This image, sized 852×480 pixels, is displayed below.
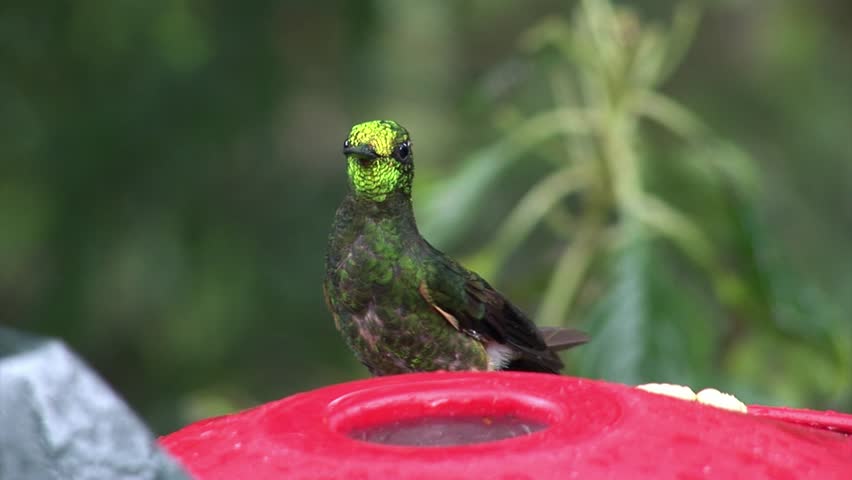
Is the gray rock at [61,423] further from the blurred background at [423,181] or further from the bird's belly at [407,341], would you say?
the blurred background at [423,181]

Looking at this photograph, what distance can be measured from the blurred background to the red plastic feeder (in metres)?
1.70

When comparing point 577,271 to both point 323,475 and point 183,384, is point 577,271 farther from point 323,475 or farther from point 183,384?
point 183,384

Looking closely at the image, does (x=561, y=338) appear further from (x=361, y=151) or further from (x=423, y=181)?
(x=423, y=181)

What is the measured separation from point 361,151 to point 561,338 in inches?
23.4

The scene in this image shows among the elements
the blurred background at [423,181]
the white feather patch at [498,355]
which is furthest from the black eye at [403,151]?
the blurred background at [423,181]

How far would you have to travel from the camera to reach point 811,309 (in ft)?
10.8

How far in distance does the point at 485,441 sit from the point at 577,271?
2.04 m

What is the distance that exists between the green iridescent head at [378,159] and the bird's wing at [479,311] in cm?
15

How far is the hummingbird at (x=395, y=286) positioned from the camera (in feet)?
6.54

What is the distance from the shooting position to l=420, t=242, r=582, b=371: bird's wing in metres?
2.04

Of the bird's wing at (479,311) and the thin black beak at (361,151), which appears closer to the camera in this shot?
the thin black beak at (361,151)

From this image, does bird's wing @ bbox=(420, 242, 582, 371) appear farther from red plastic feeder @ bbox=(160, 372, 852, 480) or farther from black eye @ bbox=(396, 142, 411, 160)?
red plastic feeder @ bbox=(160, 372, 852, 480)

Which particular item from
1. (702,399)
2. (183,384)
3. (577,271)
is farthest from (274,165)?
(702,399)

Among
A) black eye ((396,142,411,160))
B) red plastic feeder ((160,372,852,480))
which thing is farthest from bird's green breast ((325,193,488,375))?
red plastic feeder ((160,372,852,480))
